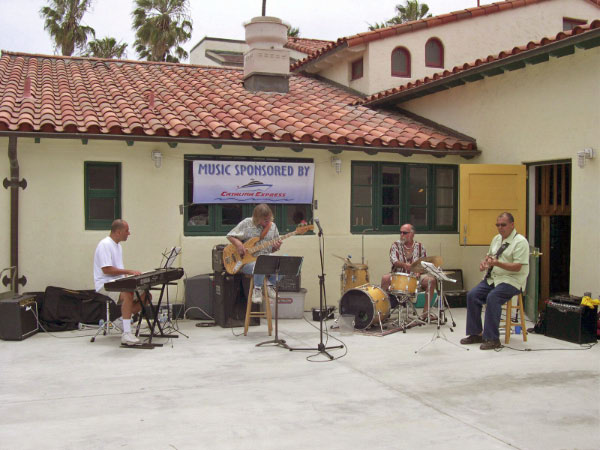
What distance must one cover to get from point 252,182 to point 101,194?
248 cm

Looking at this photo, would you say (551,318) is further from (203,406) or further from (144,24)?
(144,24)

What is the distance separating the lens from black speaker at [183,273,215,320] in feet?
34.9

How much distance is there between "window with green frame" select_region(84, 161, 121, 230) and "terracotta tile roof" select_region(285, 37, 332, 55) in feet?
32.0

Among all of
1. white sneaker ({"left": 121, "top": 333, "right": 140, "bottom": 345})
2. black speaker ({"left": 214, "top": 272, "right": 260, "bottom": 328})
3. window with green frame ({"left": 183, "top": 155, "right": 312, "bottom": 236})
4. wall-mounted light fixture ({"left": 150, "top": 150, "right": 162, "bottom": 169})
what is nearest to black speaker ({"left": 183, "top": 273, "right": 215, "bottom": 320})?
black speaker ({"left": 214, "top": 272, "right": 260, "bottom": 328})

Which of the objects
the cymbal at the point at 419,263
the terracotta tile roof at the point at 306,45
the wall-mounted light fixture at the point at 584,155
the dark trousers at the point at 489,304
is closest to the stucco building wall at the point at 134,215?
the cymbal at the point at 419,263

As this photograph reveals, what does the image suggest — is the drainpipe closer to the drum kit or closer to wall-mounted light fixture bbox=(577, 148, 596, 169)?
the drum kit

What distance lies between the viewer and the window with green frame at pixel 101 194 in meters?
10.6

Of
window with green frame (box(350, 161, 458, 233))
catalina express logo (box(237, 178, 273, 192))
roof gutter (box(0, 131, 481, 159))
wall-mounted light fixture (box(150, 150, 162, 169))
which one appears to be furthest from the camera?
window with green frame (box(350, 161, 458, 233))

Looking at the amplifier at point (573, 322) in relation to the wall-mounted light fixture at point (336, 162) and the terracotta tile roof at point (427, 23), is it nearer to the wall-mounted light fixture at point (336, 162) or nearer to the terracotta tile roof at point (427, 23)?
the wall-mounted light fixture at point (336, 162)

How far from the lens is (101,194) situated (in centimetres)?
1072

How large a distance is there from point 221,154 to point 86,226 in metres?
2.49

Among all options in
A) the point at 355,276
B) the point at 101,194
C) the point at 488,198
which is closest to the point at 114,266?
the point at 101,194

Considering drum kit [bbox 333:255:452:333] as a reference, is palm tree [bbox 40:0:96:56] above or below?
above

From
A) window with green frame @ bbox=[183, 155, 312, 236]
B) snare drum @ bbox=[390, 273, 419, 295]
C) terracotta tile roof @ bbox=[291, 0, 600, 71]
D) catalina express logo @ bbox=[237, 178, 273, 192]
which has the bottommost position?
→ snare drum @ bbox=[390, 273, 419, 295]
